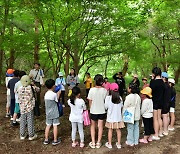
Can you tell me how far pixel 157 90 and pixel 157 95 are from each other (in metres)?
0.15

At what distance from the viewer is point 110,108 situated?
5.82 m

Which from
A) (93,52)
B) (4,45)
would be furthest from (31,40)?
(93,52)

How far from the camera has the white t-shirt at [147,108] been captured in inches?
237

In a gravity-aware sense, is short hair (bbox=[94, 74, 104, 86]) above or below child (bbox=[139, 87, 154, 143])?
above

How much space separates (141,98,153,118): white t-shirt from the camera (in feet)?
19.7

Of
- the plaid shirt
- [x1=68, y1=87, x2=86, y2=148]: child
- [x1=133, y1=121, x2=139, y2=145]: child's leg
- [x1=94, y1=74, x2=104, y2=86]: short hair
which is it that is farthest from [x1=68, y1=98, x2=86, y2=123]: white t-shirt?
[x1=133, y1=121, x2=139, y2=145]: child's leg

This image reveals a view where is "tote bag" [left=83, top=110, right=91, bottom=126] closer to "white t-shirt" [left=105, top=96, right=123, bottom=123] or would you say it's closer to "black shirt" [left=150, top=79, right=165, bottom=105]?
"white t-shirt" [left=105, top=96, right=123, bottom=123]

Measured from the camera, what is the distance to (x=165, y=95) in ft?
20.9

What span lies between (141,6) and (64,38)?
170 inches

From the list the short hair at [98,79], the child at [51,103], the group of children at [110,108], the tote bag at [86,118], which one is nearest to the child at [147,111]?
the group of children at [110,108]

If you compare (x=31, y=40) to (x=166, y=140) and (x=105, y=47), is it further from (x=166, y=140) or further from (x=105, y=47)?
(x=166, y=140)

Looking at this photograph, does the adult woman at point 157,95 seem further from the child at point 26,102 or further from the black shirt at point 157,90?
the child at point 26,102

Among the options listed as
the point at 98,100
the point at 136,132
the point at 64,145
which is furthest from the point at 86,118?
the point at 136,132

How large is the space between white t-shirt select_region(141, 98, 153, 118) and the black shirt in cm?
30
